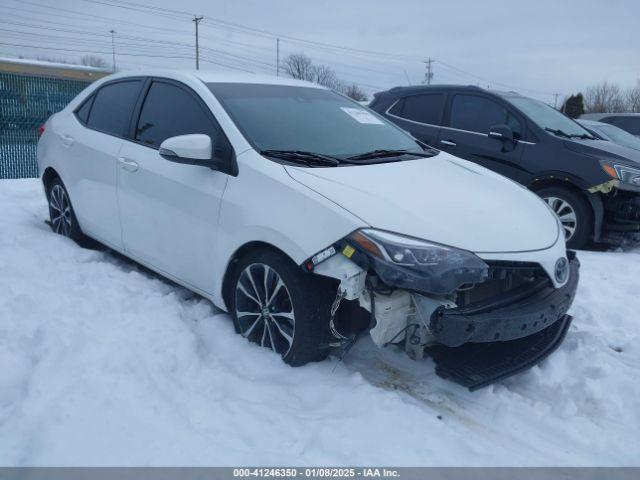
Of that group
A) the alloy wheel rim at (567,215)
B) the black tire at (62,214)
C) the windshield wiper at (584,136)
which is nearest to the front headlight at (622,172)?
the alloy wheel rim at (567,215)

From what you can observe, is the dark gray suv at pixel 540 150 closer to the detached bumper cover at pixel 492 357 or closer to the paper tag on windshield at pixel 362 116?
the paper tag on windshield at pixel 362 116

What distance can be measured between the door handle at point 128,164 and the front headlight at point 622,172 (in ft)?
15.7

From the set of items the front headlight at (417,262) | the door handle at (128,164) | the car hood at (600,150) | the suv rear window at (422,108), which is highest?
the suv rear window at (422,108)

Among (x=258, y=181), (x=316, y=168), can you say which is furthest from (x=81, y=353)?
(x=316, y=168)

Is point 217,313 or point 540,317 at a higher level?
point 540,317

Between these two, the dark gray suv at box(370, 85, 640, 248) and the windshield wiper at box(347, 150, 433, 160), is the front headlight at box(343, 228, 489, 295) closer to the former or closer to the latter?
the windshield wiper at box(347, 150, 433, 160)

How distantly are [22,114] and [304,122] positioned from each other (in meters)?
7.41

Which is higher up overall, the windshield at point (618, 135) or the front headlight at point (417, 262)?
the windshield at point (618, 135)

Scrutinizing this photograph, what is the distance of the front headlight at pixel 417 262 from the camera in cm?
249

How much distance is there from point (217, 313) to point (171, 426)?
1.29m

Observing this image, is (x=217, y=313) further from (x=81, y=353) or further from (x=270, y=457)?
(x=270, y=457)

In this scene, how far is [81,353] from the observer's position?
2855 mm

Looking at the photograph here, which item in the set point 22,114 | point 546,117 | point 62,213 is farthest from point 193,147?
point 22,114

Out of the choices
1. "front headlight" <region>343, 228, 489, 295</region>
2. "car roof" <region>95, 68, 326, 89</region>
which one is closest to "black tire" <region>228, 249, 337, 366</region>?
"front headlight" <region>343, 228, 489, 295</region>
